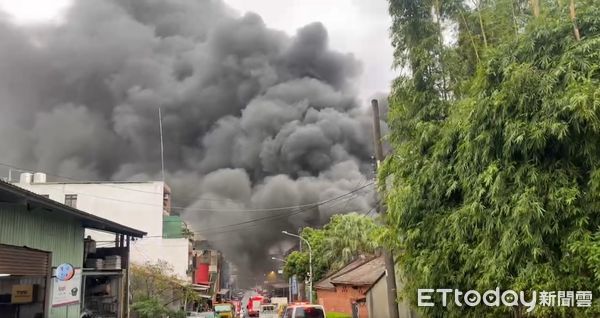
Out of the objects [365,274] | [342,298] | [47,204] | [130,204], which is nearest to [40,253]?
[47,204]

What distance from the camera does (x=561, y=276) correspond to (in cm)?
871

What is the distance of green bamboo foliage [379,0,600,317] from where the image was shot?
852cm

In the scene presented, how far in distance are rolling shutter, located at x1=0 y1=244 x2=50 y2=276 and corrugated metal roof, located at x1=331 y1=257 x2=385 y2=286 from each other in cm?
1580

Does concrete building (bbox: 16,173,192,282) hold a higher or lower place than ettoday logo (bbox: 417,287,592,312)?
higher

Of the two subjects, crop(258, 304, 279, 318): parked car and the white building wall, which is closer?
crop(258, 304, 279, 318): parked car

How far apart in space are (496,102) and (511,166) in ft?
3.93

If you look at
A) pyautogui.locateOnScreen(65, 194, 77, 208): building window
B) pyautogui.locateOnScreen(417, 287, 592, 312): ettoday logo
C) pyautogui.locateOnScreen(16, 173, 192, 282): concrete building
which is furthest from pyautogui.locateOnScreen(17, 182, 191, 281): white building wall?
pyautogui.locateOnScreen(417, 287, 592, 312): ettoday logo

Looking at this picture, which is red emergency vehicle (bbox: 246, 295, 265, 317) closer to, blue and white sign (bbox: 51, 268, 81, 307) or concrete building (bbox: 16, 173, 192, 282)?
concrete building (bbox: 16, 173, 192, 282)

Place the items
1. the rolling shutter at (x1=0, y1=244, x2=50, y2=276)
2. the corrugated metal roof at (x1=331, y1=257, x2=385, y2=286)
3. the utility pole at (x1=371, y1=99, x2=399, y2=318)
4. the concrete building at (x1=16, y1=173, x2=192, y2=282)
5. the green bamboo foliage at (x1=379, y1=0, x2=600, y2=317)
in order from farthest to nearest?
1. the concrete building at (x1=16, y1=173, x2=192, y2=282)
2. the corrugated metal roof at (x1=331, y1=257, x2=385, y2=286)
3. the utility pole at (x1=371, y1=99, x2=399, y2=318)
4. the rolling shutter at (x1=0, y1=244, x2=50, y2=276)
5. the green bamboo foliage at (x1=379, y1=0, x2=600, y2=317)

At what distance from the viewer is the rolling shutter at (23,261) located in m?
12.6

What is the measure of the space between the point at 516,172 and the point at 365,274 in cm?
2139

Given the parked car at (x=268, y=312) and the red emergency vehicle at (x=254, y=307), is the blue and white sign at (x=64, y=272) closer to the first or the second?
the parked car at (x=268, y=312)

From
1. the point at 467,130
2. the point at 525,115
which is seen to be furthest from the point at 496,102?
the point at 467,130

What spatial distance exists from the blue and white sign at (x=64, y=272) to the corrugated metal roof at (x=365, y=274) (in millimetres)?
15008
